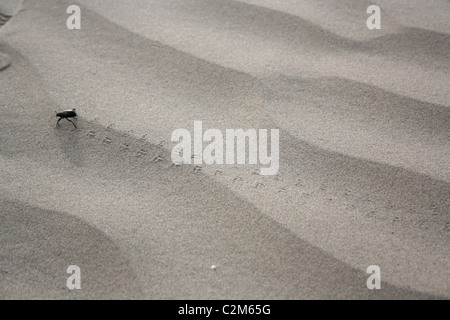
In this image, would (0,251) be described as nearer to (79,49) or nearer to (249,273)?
(249,273)

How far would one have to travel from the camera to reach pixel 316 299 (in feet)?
4.14

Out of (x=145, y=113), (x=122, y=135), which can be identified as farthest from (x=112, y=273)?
(x=145, y=113)
